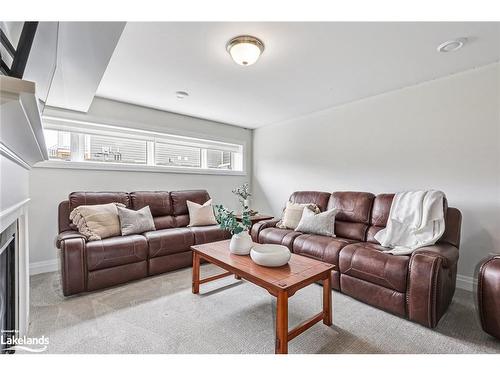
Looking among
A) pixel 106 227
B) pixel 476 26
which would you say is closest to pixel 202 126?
pixel 106 227

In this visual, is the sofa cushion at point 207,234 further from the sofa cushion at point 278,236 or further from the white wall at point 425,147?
the white wall at point 425,147

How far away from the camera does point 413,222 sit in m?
2.32

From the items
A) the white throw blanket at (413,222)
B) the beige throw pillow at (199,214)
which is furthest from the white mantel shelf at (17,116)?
the white throw blanket at (413,222)

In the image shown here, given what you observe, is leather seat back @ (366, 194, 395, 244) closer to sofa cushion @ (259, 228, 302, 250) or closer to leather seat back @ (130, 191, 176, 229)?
sofa cushion @ (259, 228, 302, 250)

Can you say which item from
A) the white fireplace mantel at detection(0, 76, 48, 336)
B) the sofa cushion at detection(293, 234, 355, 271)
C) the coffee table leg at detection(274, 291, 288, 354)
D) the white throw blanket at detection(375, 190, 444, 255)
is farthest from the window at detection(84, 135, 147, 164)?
the white throw blanket at detection(375, 190, 444, 255)

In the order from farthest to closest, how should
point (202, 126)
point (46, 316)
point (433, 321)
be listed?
point (202, 126), point (46, 316), point (433, 321)

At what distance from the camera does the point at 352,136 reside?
3418mm

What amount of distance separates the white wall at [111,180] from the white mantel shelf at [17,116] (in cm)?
214

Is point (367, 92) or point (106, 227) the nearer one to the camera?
point (106, 227)

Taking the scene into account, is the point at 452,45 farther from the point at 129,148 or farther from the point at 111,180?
the point at 111,180

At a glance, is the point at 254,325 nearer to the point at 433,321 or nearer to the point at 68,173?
the point at 433,321

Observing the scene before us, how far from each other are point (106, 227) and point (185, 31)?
7.12 feet

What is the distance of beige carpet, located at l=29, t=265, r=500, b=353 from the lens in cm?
157

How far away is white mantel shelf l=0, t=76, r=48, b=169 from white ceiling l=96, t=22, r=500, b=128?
3.82 ft
